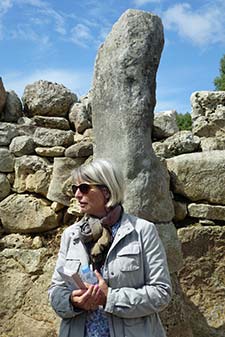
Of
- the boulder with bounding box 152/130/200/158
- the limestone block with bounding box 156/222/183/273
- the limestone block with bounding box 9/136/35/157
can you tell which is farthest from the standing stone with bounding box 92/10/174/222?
the limestone block with bounding box 9/136/35/157

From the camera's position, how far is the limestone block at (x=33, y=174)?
4762mm

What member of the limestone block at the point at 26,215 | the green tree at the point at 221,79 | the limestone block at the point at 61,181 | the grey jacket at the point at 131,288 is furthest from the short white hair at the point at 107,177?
the green tree at the point at 221,79

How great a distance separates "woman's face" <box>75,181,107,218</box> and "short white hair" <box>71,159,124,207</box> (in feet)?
0.09

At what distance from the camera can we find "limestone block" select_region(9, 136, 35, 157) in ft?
15.9

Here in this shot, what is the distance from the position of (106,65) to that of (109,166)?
203cm

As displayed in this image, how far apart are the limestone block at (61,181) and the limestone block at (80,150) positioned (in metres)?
0.06

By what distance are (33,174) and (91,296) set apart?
2.72m

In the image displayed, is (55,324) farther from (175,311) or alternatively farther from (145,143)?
(145,143)

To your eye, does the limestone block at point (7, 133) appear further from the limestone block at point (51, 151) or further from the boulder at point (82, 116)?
the boulder at point (82, 116)

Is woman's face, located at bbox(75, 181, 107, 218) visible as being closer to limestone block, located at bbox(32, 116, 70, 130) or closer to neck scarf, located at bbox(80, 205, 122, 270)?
neck scarf, located at bbox(80, 205, 122, 270)

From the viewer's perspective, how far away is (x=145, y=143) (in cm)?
406

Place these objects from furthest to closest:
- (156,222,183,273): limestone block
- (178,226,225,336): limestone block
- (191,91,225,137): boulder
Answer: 1. (191,91,225,137): boulder
2. (178,226,225,336): limestone block
3. (156,222,183,273): limestone block

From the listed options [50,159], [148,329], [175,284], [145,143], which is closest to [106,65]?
[145,143]

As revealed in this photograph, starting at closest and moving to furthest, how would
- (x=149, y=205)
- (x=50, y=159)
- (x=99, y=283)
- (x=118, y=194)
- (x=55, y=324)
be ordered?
1. (x=99, y=283)
2. (x=118, y=194)
3. (x=149, y=205)
4. (x=55, y=324)
5. (x=50, y=159)
